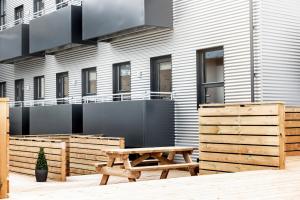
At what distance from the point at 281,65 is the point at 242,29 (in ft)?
4.95

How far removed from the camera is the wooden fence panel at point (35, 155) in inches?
583

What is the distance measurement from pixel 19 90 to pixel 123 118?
11.3 metres

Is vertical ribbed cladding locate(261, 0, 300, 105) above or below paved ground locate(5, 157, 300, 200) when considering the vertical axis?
above

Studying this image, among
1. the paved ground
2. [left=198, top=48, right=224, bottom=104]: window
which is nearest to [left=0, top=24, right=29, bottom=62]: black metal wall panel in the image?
[left=198, top=48, right=224, bottom=104]: window

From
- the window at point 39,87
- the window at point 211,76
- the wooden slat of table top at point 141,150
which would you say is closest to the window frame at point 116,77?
the window at point 211,76

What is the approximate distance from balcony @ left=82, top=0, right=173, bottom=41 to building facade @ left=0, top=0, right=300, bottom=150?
1.3 inches

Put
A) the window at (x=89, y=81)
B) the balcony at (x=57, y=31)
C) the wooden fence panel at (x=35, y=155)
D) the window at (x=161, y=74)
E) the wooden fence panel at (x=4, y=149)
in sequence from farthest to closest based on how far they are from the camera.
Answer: the window at (x=89, y=81)
the balcony at (x=57, y=31)
the window at (x=161, y=74)
the wooden fence panel at (x=35, y=155)
the wooden fence panel at (x=4, y=149)

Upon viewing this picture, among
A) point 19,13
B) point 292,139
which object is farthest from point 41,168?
point 19,13

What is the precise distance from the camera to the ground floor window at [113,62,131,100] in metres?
18.9

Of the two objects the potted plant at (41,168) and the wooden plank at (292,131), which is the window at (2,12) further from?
the wooden plank at (292,131)

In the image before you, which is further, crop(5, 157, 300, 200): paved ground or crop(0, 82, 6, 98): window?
crop(0, 82, 6, 98): window

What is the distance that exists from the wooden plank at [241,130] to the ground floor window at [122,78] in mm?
7483

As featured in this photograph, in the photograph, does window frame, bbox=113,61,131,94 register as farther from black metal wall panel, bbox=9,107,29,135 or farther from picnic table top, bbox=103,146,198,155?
picnic table top, bbox=103,146,198,155

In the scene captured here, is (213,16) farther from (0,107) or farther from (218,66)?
(0,107)
